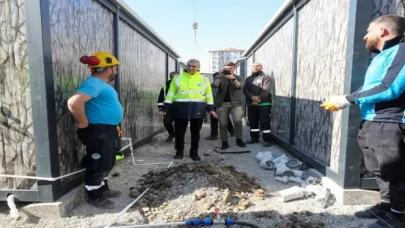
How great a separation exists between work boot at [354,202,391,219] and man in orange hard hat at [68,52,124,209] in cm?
252

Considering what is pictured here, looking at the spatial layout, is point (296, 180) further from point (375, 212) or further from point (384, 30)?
point (384, 30)

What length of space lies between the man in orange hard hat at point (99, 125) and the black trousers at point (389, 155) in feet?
8.02

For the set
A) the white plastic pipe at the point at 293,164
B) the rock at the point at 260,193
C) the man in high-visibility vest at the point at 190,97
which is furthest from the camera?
the man in high-visibility vest at the point at 190,97

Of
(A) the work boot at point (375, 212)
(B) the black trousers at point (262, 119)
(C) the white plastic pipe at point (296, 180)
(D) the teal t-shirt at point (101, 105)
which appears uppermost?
(D) the teal t-shirt at point (101, 105)

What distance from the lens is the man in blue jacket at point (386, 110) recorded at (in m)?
2.18

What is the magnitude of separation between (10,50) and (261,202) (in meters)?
2.94

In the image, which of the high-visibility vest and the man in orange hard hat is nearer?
the man in orange hard hat

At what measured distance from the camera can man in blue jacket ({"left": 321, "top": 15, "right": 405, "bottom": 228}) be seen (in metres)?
2.18

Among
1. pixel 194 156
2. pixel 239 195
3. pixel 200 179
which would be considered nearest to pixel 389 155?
pixel 239 195

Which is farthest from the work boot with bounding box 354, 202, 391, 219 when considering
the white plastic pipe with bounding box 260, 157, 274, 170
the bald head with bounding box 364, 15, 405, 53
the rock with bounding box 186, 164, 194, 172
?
the rock with bounding box 186, 164, 194, 172

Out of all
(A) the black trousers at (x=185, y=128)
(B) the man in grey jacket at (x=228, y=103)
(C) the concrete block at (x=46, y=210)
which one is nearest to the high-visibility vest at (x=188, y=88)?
(A) the black trousers at (x=185, y=128)

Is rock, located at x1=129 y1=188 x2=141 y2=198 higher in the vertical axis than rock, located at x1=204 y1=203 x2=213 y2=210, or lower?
lower

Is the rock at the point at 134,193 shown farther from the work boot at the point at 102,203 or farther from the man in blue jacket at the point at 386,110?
the man in blue jacket at the point at 386,110

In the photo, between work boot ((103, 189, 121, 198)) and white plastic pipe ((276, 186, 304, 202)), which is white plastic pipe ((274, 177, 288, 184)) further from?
work boot ((103, 189, 121, 198))
